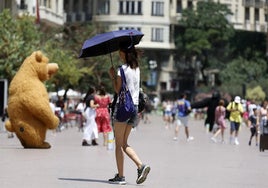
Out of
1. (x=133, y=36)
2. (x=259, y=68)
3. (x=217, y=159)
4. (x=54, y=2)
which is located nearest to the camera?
(x=133, y=36)

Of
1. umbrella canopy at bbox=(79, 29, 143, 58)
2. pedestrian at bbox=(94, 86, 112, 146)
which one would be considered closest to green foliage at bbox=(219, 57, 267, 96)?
pedestrian at bbox=(94, 86, 112, 146)

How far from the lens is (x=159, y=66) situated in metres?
103

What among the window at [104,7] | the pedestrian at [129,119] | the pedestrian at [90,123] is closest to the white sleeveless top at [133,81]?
the pedestrian at [129,119]

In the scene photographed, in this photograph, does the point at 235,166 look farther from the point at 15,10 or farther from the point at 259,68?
the point at 259,68

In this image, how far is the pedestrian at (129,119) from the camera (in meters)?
15.4

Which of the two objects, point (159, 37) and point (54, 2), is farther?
point (159, 37)

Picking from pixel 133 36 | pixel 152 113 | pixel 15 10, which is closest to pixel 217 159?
pixel 133 36

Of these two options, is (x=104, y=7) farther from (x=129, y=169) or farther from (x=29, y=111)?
(x=129, y=169)

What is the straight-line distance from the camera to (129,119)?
50.4ft

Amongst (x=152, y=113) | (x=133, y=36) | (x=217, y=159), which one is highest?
(x=133, y=36)

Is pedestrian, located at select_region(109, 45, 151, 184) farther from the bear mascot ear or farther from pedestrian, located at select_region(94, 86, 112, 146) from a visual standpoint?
pedestrian, located at select_region(94, 86, 112, 146)

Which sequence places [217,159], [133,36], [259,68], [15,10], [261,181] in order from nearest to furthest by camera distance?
[133,36], [261,181], [217,159], [15,10], [259,68]

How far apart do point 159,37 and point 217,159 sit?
3108 inches

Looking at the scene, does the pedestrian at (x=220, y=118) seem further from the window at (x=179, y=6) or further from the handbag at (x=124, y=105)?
the window at (x=179, y=6)
